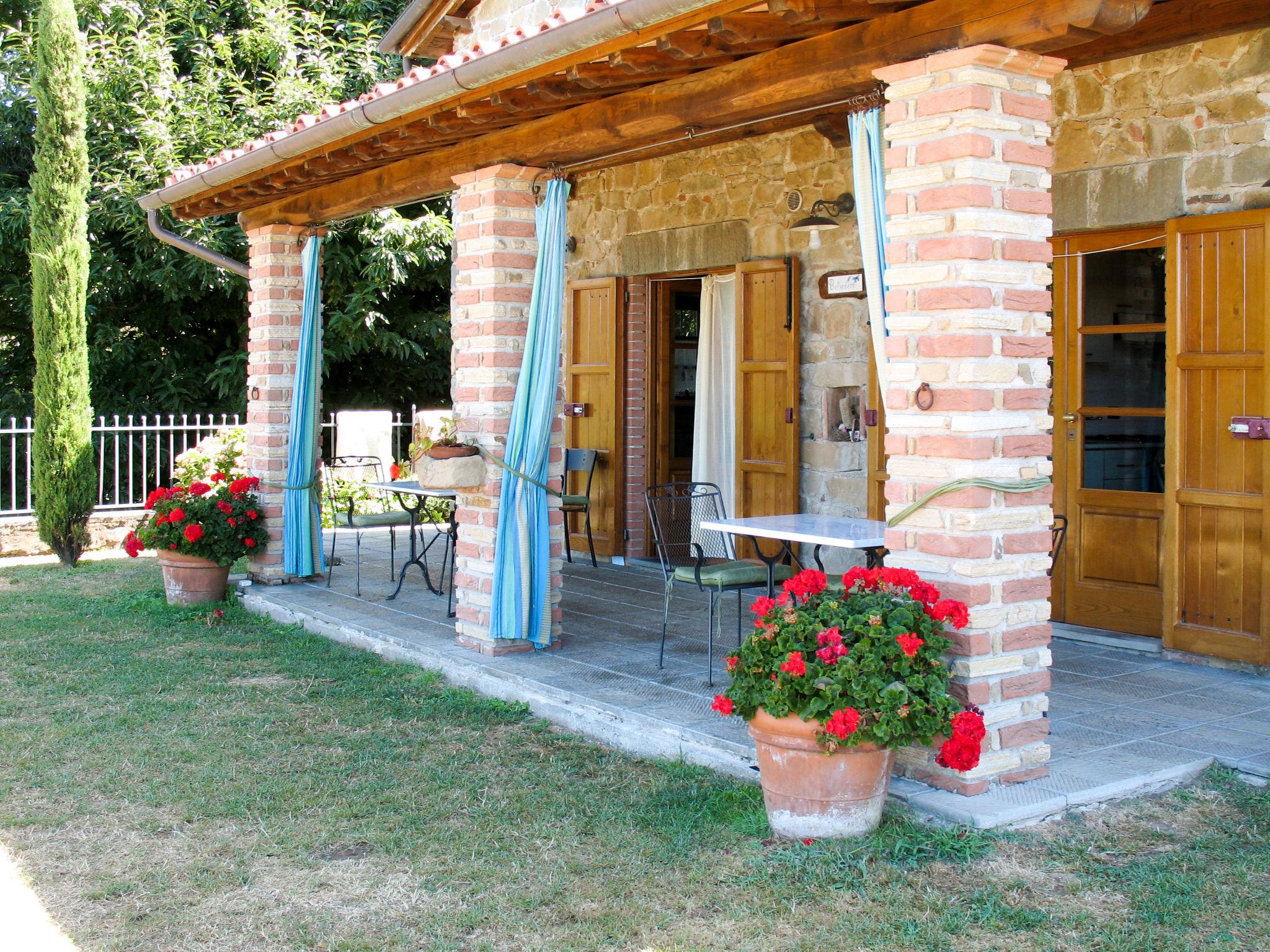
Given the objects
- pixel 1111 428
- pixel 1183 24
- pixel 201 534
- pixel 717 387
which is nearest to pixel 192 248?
pixel 201 534

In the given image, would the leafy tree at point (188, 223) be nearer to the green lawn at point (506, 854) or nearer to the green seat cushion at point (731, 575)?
the green lawn at point (506, 854)

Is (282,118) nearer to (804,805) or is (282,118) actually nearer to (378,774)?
(378,774)

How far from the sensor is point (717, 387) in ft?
27.3

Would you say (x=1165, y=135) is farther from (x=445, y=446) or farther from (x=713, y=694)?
(x=445, y=446)

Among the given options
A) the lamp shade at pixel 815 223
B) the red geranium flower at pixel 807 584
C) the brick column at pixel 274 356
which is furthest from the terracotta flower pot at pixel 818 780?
the brick column at pixel 274 356

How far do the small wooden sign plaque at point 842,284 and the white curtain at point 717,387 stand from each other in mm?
932

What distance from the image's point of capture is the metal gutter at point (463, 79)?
4.16 m

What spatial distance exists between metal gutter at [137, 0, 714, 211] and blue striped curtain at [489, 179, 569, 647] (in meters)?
0.84

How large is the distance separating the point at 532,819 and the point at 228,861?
96 cm

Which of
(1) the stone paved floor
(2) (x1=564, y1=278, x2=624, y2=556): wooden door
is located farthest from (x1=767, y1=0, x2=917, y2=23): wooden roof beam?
(2) (x1=564, y1=278, x2=624, y2=556): wooden door

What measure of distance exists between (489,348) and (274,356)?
280 cm

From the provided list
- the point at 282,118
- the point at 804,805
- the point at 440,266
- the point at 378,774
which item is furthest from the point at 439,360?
the point at 804,805

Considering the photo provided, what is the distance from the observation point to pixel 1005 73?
381cm

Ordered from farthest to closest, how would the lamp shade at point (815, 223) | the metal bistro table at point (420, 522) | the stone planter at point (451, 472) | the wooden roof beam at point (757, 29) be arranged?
the lamp shade at point (815, 223)
the metal bistro table at point (420, 522)
the stone planter at point (451, 472)
the wooden roof beam at point (757, 29)
